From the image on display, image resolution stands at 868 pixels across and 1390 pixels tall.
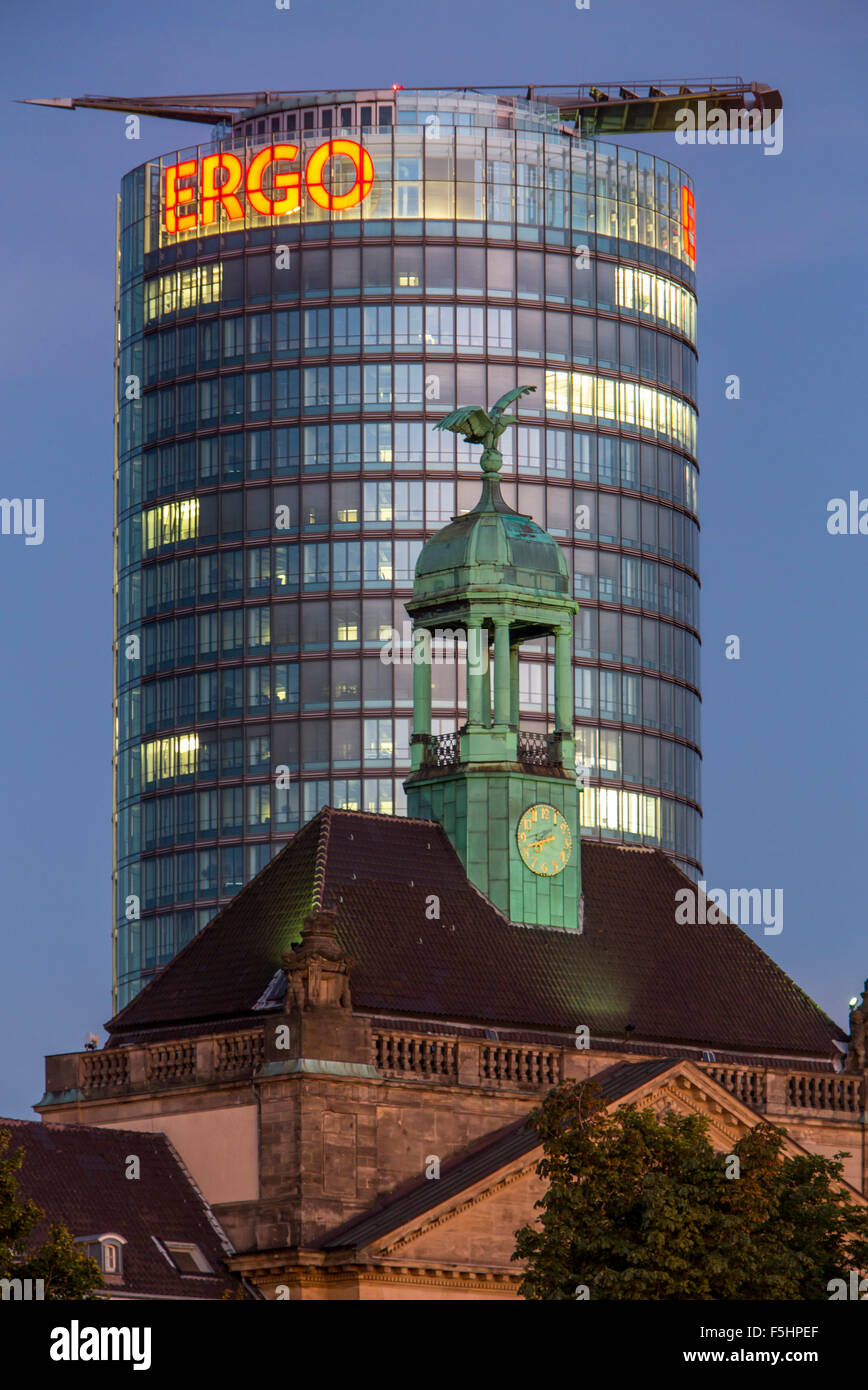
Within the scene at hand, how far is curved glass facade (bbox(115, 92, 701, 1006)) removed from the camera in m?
170

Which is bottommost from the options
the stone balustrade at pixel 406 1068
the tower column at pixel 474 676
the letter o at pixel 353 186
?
the stone balustrade at pixel 406 1068

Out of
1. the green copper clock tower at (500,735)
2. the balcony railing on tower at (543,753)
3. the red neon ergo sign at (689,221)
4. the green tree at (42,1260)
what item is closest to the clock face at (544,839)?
the green copper clock tower at (500,735)

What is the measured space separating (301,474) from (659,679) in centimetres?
2118

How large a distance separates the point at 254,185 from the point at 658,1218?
114 m

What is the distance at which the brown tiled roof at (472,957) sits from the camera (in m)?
80.6

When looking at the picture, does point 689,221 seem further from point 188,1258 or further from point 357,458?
point 188,1258

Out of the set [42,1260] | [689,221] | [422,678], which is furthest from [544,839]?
[689,221]

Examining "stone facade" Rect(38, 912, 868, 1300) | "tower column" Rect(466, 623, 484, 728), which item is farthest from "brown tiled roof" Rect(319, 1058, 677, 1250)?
"tower column" Rect(466, 623, 484, 728)

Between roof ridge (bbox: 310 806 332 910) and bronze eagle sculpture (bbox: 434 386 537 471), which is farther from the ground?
bronze eagle sculpture (bbox: 434 386 537 471)

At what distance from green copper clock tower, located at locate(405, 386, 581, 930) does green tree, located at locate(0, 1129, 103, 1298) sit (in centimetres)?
2408

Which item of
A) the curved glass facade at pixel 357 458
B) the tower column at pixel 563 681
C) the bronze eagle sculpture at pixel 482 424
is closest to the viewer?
the tower column at pixel 563 681

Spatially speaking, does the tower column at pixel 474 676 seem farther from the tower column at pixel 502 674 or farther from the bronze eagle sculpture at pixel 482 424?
the bronze eagle sculpture at pixel 482 424

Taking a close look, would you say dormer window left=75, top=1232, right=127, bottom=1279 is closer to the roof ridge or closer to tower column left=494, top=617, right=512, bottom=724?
the roof ridge

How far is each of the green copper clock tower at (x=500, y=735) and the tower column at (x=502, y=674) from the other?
0.08 feet
